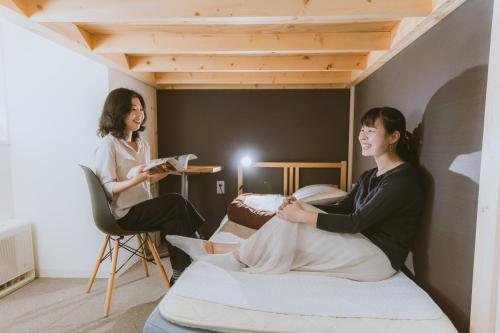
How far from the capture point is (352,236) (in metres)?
1.44

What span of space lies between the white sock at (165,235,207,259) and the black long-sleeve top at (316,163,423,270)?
0.66m

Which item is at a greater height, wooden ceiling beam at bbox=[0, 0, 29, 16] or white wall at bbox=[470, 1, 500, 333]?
wooden ceiling beam at bbox=[0, 0, 29, 16]

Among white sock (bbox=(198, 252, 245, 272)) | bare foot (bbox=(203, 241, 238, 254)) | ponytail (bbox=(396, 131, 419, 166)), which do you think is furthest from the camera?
bare foot (bbox=(203, 241, 238, 254))

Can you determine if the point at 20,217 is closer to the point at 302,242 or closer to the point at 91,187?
the point at 91,187

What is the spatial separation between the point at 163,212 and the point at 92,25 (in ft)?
3.93

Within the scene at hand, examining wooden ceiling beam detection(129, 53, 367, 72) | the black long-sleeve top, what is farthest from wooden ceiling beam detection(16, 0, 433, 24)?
wooden ceiling beam detection(129, 53, 367, 72)

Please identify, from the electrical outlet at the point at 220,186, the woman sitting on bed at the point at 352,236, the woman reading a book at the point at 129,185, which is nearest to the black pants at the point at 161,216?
the woman reading a book at the point at 129,185

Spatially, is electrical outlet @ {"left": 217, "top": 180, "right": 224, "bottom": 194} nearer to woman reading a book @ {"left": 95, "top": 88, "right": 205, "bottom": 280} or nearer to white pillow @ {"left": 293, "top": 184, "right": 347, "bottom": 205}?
white pillow @ {"left": 293, "top": 184, "right": 347, "bottom": 205}

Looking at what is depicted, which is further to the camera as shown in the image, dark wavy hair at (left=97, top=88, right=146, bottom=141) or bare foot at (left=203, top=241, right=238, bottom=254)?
dark wavy hair at (left=97, top=88, right=146, bottom=141)

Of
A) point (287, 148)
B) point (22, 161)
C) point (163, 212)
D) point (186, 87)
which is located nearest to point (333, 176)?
point (287, 148)

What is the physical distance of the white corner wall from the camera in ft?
7.43

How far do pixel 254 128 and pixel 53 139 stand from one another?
1894mm

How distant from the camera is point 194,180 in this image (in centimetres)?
346

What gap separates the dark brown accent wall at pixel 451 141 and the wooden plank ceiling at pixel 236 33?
0.16 meters
